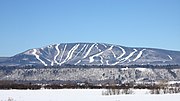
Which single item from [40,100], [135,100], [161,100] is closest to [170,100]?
[161,100]

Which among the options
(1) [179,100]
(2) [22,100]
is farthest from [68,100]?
(1) [179,100]

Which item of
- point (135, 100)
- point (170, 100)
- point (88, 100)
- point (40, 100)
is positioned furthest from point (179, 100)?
point (40, 100)

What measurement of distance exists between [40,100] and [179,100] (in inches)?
661

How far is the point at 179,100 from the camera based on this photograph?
51531 millimetres

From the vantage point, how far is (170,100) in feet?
172

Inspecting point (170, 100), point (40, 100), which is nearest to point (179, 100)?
point (170, 100)

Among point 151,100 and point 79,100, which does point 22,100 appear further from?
point 151,100

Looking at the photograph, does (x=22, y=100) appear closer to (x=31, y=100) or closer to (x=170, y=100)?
(x=31, y=100)

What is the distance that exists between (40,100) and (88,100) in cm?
581

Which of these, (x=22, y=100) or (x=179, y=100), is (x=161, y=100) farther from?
(x=22, y=100)

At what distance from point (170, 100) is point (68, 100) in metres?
12.5

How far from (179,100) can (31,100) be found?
17904 millimetres

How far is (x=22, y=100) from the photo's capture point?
51.4 m

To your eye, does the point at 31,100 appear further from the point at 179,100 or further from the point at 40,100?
the point at 179,100
